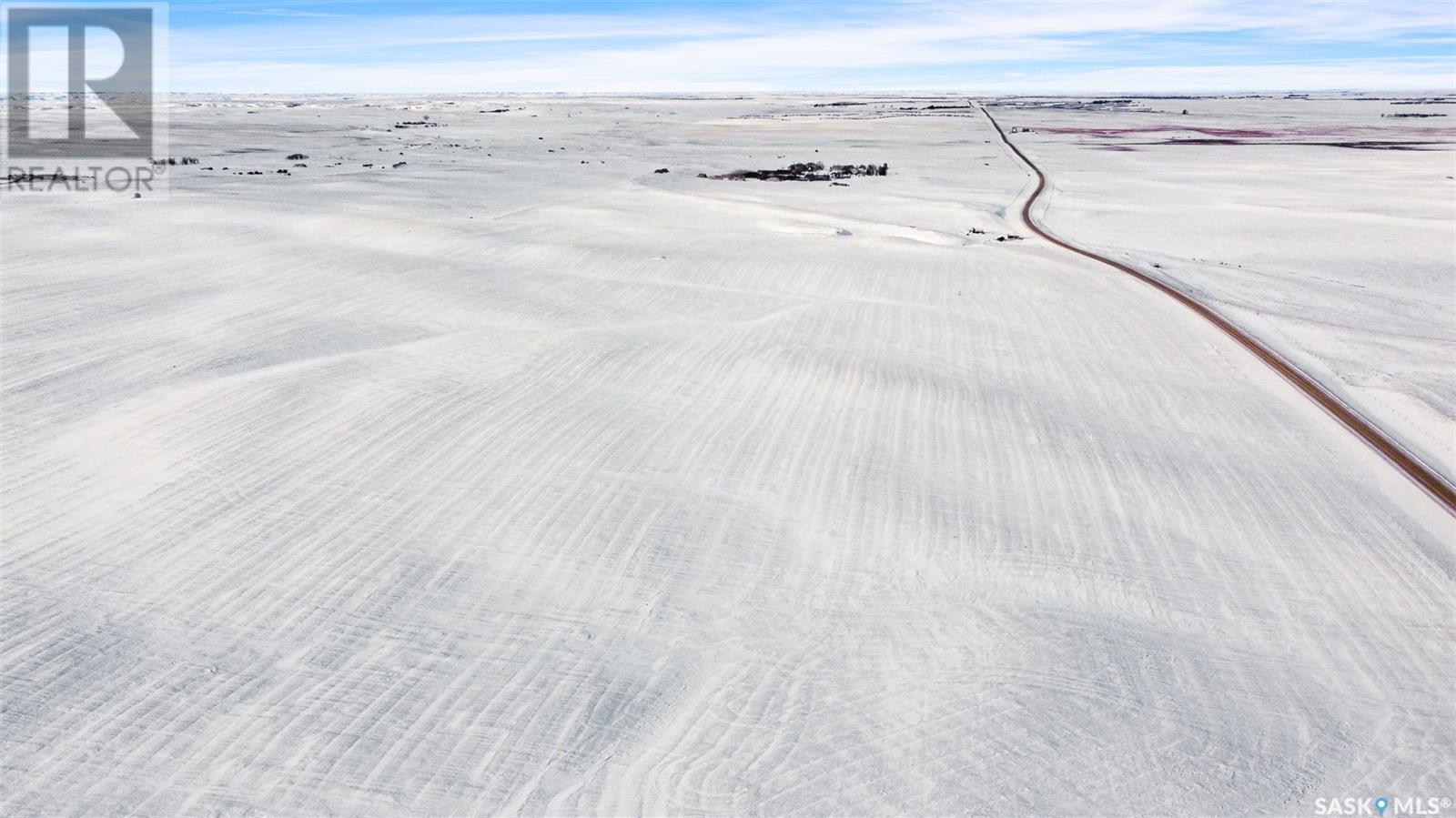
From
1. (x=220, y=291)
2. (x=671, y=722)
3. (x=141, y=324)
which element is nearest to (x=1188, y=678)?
(x=671, y=722)

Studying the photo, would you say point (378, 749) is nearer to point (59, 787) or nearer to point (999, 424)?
point (59, 787)
